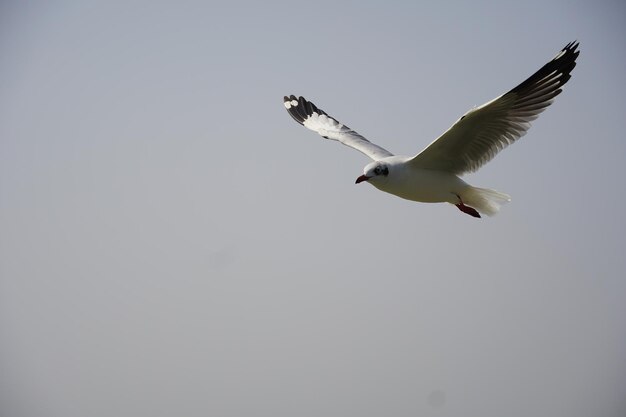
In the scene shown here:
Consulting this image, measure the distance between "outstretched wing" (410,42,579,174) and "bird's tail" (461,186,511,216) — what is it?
2.01 ft

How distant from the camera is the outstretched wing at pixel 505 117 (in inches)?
368

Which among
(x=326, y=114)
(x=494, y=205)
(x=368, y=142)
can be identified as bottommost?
(x=494, y=205)

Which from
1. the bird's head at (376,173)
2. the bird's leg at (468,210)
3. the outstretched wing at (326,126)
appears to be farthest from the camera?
the outstretched wing at (326,126)

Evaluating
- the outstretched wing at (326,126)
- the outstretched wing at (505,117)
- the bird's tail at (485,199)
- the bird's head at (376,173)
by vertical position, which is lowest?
the bird's tail at (485,199)

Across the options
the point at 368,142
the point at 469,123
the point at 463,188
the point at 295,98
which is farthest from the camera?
the point at 295,98

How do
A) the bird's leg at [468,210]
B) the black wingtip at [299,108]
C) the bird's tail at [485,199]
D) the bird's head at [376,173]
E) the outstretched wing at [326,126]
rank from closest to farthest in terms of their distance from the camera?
the bird's head at [376,173] → the bird's tail at [485,199] → the bird's leg at [468,210] → the outstretched wing at [326,126] → the black wingtip at [299,108]

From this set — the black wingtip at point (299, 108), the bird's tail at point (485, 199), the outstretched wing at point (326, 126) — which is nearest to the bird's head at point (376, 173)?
the bird's tail at point (485, 199)

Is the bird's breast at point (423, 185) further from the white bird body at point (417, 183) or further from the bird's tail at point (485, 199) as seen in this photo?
the bird's tail at point (485, 199)

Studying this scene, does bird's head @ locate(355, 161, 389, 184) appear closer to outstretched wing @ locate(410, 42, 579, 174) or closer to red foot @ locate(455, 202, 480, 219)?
outstretched wing @ locate(410, 42, 579, 174)

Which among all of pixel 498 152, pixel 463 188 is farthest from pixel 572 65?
pixel 463 188

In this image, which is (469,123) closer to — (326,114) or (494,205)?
(494,205)

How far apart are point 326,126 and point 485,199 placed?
494cm

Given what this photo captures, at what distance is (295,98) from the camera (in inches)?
657

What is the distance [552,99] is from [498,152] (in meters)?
0.91
